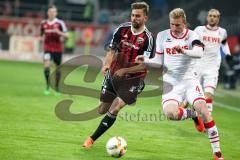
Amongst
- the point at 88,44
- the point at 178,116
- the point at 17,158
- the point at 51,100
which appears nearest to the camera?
the point at 17,158

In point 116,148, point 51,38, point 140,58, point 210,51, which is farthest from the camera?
point 51,38

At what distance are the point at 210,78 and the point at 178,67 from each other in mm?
4153

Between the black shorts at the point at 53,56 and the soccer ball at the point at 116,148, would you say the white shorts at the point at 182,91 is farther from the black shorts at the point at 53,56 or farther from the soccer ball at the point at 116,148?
the black shorts at the point at 53,56

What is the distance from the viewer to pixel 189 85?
1102cm

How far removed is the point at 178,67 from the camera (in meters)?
11.1

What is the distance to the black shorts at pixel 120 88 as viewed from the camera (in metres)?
11.3

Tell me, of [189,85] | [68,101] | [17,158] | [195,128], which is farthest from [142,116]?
[17,158]

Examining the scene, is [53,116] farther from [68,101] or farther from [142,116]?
[68,101]

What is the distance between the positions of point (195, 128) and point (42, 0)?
26.7 m

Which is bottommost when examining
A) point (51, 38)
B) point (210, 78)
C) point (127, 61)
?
point (51, 38)

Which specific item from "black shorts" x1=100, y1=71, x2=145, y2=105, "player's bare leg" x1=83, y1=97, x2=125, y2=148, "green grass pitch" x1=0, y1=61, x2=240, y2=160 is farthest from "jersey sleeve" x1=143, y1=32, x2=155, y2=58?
"green grass pitch" x1=0, y1=61, x2=240, y2=160

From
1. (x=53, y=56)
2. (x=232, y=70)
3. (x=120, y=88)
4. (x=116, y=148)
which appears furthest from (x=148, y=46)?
(x=232, y=70)

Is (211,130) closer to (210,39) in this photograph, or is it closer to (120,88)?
(120,88)

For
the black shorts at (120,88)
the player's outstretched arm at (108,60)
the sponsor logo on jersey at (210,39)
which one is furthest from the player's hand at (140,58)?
the sponsor logo on jersey at (210,39)
